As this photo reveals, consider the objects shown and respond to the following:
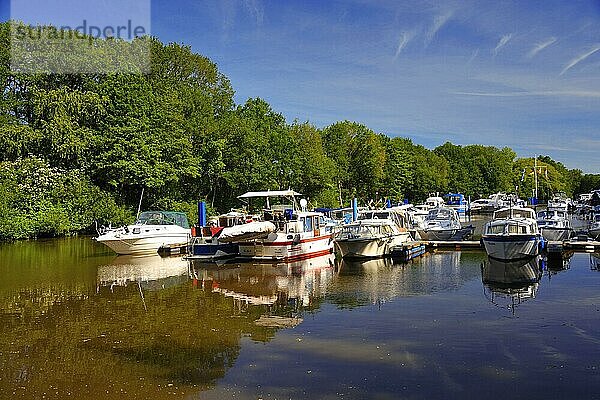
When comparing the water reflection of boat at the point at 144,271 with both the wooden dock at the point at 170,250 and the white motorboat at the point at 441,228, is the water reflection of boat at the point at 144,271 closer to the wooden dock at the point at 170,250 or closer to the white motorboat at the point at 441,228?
the wooden dock at the point at 170,250

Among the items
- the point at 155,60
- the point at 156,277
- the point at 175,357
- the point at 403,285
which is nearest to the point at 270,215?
the point at 156,277

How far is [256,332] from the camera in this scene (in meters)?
13.7

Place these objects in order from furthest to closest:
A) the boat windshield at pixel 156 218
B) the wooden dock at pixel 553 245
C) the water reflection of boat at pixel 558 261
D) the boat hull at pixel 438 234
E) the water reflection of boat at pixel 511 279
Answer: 1. the boat hull at pixel 438 234
2. the boat windshield at pixel 156 218
3. the wooden dock at pixel 553 245
4. the water reflection of boat at pixel 558 261
5. the water reflection of boat at pixel 511 279

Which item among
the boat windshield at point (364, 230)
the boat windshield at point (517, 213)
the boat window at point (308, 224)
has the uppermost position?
the boat windshield at point (517, 213)

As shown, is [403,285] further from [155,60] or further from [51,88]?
[155,60]

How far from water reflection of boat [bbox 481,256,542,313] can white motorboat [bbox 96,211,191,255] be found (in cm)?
1494

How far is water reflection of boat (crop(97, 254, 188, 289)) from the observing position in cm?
2166

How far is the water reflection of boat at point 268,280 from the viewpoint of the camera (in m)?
17.9

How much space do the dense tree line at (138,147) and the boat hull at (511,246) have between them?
2548 cm

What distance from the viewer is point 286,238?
2698cm

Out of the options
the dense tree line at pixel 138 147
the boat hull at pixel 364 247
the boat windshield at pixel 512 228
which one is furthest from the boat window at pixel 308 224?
the dense tree line at pixel 138 147

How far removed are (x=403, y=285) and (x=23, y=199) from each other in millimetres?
29570

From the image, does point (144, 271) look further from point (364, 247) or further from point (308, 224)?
point (364, 247)

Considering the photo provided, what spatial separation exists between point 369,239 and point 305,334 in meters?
13.6
